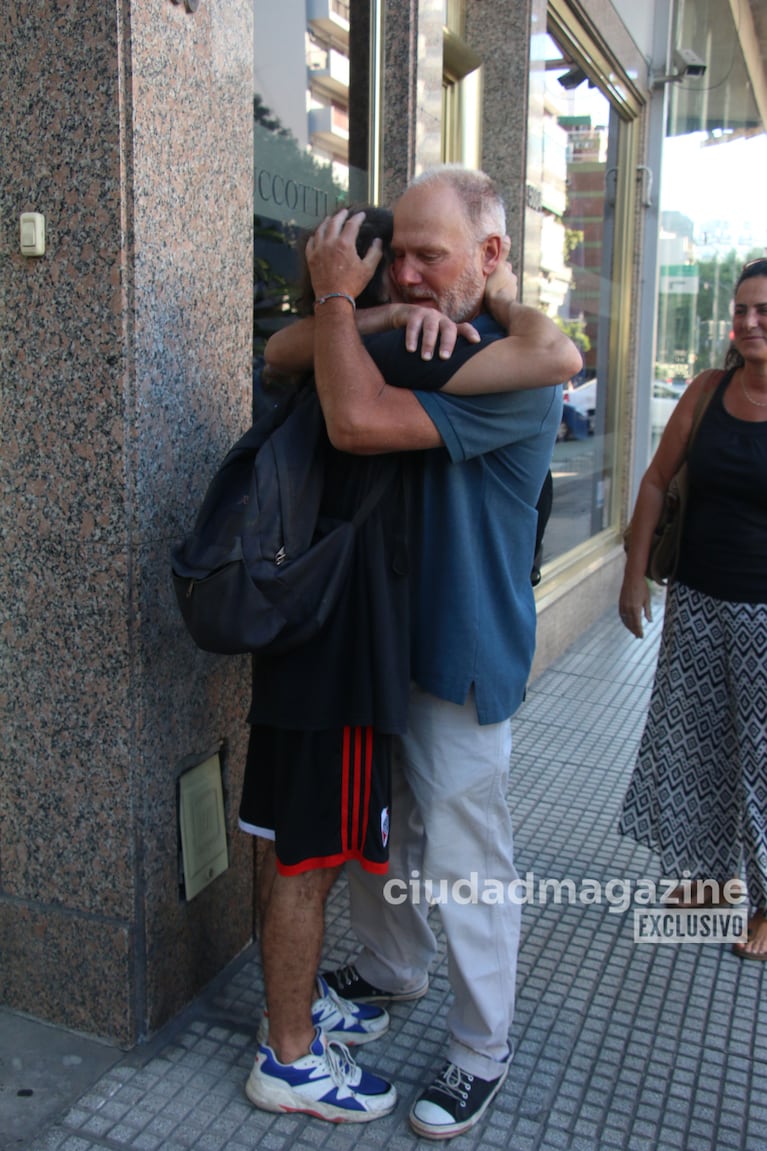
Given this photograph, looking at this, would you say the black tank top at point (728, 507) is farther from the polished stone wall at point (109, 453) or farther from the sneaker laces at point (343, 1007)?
the sneaker laces at point (343, 1007)

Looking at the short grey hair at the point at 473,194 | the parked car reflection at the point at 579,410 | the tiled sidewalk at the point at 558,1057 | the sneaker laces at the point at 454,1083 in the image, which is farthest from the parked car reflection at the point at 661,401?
the sneaker laces at the point at 454,1083

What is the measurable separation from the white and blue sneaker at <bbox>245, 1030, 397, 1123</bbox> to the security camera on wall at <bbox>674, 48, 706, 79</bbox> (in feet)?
25.9

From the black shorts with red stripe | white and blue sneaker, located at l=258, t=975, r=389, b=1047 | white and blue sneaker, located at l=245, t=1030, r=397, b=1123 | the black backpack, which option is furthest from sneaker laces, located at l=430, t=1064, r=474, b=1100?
the black backpack

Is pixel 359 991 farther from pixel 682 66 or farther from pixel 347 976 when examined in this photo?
pixel 682 66

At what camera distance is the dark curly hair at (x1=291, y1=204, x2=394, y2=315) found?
7.20 ft

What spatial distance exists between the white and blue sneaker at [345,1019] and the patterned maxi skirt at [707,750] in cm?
111

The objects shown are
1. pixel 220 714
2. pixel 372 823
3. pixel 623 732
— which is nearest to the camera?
pixel 372 823

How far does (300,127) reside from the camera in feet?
11.9

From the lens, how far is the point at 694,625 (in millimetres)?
3221

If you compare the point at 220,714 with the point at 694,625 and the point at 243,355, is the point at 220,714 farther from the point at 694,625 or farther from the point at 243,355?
the point at 694,625

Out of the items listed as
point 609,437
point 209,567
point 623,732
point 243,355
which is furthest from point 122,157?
point 609,437

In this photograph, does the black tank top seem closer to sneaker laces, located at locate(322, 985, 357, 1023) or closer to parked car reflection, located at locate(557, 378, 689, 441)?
sneaker laces, located at locate(322, 985, 357, 1023)

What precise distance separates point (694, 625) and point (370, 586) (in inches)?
56.8

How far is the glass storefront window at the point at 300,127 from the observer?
133 inches
